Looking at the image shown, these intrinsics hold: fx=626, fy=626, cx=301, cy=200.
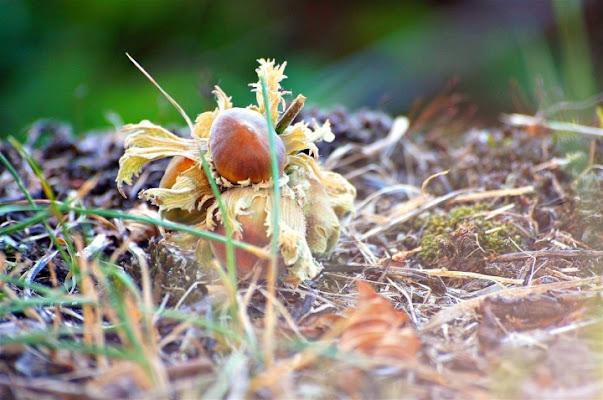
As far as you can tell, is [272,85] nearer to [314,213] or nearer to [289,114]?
[289,114]

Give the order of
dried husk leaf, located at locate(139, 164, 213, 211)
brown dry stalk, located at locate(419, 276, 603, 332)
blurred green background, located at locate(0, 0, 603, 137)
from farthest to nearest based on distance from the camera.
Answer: blurred green background, located at locate(0, 0, 603, 137) → dried husk leaf, located at locate(139, 164, 213, 211) → brown dry stalk, located at locate(419, 276, 603, 332)

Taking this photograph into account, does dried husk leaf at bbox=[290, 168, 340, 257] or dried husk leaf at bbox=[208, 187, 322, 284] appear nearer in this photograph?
dried husk leaf at bbox=[208, 187, 322, 284]

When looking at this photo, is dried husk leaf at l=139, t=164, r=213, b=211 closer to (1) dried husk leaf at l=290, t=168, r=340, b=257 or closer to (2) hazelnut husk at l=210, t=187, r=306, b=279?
(2) hazelnut husk at l=210, t=187, r=306, b=279

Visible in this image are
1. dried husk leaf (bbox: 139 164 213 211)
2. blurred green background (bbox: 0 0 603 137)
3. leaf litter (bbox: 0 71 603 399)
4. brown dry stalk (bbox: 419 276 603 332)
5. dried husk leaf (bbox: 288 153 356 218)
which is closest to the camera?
leaf litter (bbox: 0 71 603 399)

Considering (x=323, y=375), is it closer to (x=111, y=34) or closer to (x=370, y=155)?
(x=370, y=155)

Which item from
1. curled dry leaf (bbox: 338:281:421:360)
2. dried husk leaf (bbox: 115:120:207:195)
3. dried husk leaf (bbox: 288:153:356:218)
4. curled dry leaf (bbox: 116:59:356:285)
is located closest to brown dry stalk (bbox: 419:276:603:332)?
curled dry leaf (bbox: 338:281:421:360)

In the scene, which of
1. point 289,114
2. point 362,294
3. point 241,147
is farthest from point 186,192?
point 362,294
